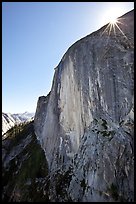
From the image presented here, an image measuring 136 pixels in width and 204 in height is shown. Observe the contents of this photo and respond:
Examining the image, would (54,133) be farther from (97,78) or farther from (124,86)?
(124,86)

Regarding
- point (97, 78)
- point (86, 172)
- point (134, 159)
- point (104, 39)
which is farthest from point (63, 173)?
point (104, 39)

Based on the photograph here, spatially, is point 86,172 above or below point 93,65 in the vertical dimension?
below

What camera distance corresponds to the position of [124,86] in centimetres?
2680

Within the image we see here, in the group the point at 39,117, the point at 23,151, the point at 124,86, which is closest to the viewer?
the point at 124,86

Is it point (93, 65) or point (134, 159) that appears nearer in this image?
point (134, 159)

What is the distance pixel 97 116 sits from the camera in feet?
91.1

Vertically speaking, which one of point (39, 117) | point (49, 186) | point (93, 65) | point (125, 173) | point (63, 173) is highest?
point (93, 65)

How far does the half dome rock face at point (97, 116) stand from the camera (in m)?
23.2

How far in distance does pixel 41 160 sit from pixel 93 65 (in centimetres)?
1797

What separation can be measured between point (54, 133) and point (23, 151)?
886cm

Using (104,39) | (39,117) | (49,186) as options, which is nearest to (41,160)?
(49,186)

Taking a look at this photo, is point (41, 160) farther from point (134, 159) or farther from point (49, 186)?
point (134, 159)

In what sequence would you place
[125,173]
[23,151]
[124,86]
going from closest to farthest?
[125,173] → [124,86] → [23,151]

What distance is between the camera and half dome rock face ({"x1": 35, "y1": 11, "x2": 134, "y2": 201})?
915 inches
